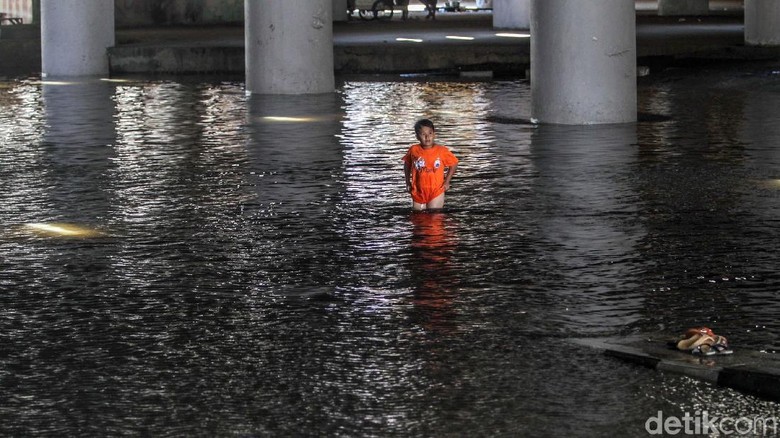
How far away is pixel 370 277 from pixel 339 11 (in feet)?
118

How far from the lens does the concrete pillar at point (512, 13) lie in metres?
36.3

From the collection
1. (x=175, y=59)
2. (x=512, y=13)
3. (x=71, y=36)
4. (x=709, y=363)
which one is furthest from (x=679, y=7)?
(x=709, y=363)

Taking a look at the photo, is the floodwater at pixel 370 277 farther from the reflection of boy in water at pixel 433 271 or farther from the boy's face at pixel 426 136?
the boy's face at pixel 426 136

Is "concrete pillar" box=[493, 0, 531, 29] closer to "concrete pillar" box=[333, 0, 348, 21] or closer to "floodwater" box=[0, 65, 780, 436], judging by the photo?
"concrete pillar" box=[333, 0, 348, 21]

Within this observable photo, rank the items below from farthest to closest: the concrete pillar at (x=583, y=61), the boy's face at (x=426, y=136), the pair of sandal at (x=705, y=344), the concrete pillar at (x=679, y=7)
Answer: the concrete pillar at (x=679, y=7)
the concrete pillar at (x=583, y=61)
the boy's face at (x=426, y=136)
the pair of sandal at (x=705, y=344)

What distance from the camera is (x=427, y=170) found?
10.9 metres

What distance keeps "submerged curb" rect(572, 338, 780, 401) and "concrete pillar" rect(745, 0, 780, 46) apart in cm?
2214

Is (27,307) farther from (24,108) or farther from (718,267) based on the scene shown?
(24,108)

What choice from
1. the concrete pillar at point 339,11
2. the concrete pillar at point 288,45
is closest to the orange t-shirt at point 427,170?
the concrete pillar at point 288,45

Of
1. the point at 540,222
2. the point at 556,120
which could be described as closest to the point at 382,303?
the point at 540,222

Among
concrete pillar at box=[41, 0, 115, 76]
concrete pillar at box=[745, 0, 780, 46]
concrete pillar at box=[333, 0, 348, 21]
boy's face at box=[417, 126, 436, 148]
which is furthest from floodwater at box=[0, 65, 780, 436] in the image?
concrete pillar at box=[333, 0, 348, 21]

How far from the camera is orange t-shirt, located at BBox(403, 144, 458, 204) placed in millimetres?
10898

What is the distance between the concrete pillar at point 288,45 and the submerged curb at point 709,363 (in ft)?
51.8

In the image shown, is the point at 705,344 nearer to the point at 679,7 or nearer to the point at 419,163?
the point at 419,163
